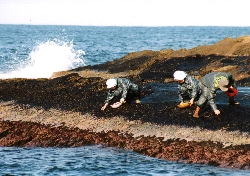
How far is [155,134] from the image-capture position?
13.1 m

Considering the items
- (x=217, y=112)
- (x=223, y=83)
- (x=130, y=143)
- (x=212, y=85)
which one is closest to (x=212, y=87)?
(x=212, y=85)

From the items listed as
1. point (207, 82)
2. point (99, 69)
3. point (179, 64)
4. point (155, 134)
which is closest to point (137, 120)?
point (155, 134)

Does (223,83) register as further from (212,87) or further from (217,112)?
(217,112)

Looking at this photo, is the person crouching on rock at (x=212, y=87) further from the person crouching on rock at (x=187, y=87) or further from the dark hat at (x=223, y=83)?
the person crouching on rock at (x=187, y=87)

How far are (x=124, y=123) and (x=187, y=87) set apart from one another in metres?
2.20

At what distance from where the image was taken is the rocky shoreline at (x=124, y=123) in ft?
39.3

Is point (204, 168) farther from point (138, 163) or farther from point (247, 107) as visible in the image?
point (247, 107)

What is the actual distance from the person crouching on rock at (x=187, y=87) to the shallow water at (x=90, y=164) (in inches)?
110

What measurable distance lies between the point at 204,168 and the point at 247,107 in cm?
399

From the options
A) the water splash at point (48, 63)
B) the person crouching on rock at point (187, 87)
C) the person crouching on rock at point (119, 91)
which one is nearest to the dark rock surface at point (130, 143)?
the person crouching on rock at point (119, 91)

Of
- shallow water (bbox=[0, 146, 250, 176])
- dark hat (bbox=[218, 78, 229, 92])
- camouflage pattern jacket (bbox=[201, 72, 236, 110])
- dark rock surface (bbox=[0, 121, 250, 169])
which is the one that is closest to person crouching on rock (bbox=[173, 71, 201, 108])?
camouflage pattern jacket (bbox=[201, 72, 236, 110])

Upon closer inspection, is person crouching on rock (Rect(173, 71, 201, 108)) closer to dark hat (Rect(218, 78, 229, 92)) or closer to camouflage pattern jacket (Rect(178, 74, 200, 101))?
camouflage pattern jacket (Rect(178, 74, 200, 101))

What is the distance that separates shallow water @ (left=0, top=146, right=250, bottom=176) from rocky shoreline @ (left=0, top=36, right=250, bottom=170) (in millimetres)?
428

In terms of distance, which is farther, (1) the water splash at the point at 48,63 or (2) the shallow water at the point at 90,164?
(1) the water splash at the point at 48,63
